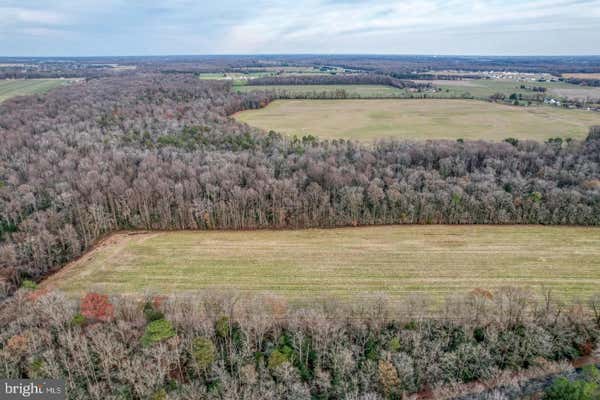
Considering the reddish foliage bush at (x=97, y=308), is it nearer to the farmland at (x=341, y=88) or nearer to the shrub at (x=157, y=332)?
the shrub at (x=157, y=332)

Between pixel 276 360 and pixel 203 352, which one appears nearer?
pixel 276 360

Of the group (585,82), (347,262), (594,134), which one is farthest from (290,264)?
(585,82)

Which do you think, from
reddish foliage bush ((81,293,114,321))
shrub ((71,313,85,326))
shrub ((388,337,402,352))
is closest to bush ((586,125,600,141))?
shrub ((388,337,402,352))

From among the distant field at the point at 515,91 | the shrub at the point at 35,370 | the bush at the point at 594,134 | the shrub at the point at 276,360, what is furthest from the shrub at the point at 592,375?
the distant field at the point at 515,91

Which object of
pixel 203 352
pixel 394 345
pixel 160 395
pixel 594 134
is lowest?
pixel 160 395

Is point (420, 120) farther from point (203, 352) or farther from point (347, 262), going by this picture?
point (203, 352)

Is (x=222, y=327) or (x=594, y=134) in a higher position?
(x=594, y=134)

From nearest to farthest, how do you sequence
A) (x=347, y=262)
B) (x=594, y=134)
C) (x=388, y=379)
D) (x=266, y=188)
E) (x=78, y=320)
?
(x=388, y=379), (x=78, y=320), (x=347, y=262), (x=266, y=188), (x=594, y=134)

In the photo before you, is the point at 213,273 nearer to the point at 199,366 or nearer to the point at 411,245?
the point at 199,366
